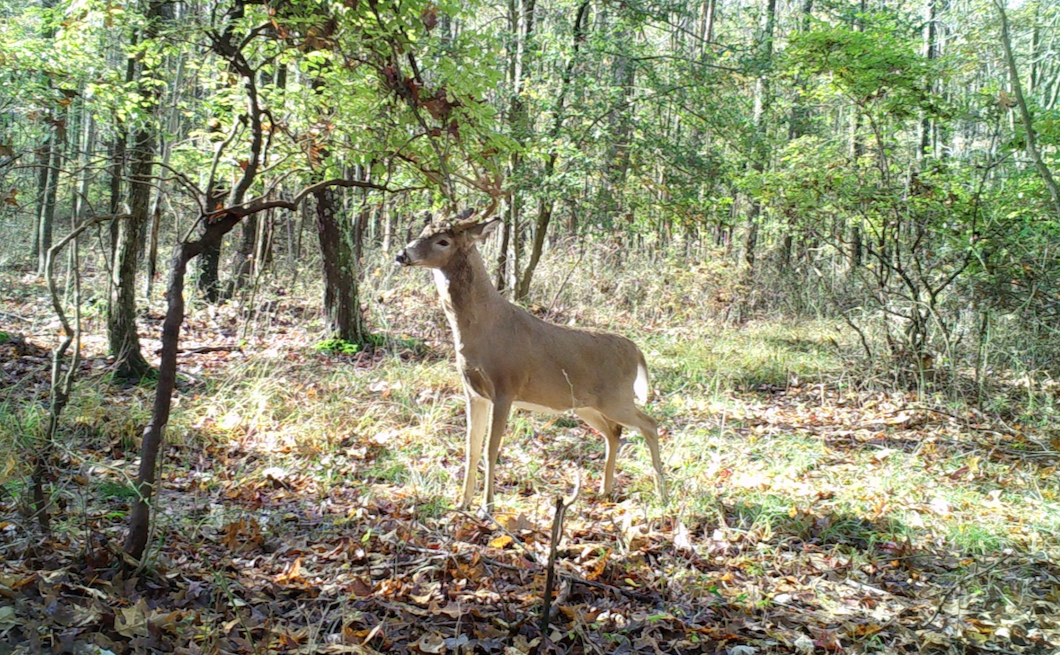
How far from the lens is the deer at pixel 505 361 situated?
4.86 meters

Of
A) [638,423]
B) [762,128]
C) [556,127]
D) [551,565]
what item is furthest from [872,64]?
[551,565]

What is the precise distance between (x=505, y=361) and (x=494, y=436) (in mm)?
515

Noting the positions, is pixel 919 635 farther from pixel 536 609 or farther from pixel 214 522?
pixel 214 522

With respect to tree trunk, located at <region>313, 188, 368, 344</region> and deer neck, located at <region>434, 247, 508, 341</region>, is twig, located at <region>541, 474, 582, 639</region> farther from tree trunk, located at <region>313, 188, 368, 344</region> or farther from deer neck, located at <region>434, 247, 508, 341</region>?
tree trunk, located at <region>313, 188, 368, 344</region>

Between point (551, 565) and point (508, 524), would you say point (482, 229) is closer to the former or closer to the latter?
point (508, 524)

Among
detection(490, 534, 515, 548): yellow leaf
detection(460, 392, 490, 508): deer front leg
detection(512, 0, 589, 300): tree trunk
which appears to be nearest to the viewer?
detection(490, 534, 515, 548): yellow leaf

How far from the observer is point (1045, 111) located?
6734 millimetres

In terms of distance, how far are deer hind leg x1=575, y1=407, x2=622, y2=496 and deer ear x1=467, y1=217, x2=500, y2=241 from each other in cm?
156

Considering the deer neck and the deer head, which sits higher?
the deer head

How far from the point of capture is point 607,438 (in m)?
5.59

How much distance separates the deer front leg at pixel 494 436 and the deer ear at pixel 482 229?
1.09 m

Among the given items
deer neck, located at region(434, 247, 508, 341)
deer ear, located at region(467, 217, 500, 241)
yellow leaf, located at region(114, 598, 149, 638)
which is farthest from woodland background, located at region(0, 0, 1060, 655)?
deer neck, located at region(434, 247, 508, 341)

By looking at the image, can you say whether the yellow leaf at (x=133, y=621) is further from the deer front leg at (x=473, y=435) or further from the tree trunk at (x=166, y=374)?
the deer front leg at (x=473, y=435)

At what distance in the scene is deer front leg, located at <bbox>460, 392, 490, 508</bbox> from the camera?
498 centimetres
